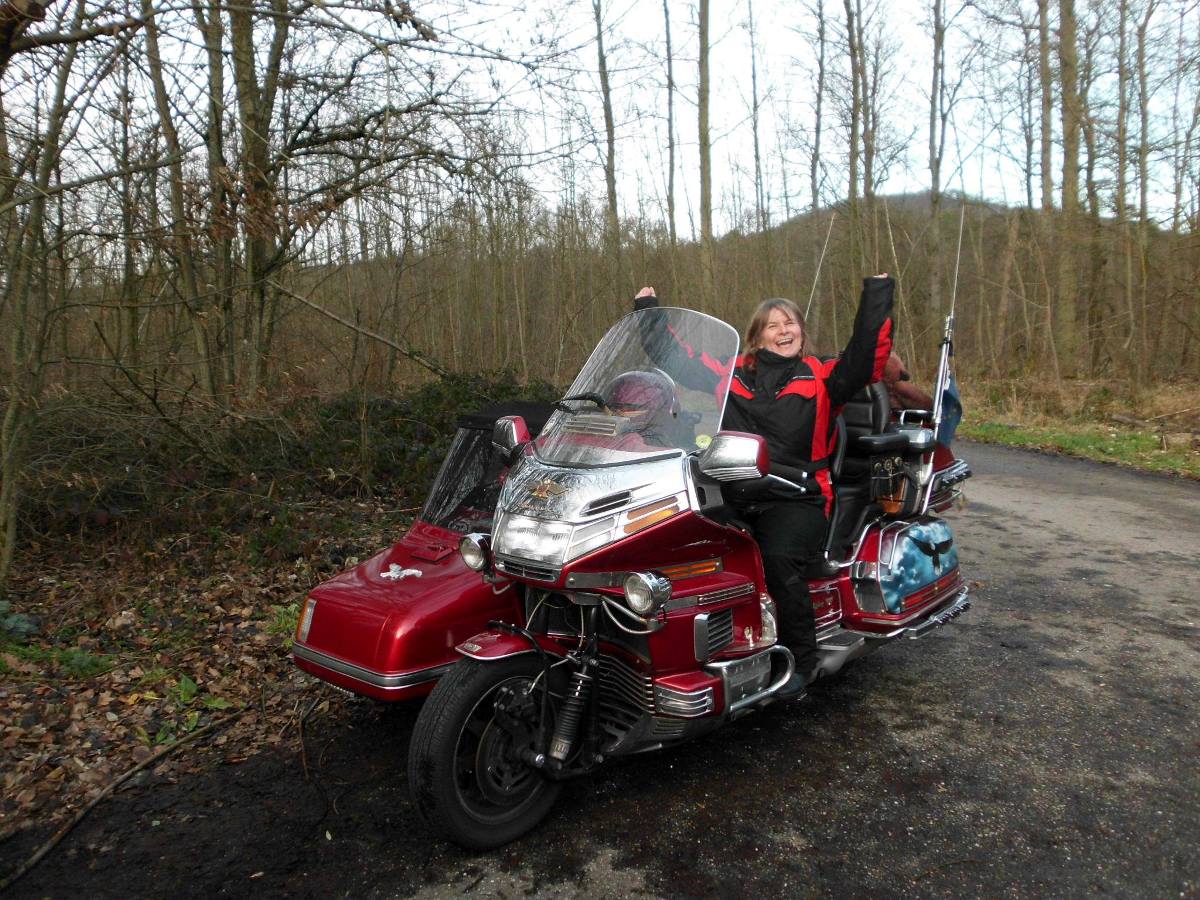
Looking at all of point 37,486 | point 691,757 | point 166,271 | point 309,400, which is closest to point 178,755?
point 691,757

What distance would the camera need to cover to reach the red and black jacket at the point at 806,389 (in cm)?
379

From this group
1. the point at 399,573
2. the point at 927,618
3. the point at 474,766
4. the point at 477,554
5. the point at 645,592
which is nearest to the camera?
the point at 645,592

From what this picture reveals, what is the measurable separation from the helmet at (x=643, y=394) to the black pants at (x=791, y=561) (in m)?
0.65

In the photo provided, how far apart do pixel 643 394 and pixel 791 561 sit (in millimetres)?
977

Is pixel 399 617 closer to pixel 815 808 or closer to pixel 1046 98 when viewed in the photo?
pixel 815 808

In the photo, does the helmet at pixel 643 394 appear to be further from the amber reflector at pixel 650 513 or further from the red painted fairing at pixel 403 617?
the red painted fairing at pixel 403 617

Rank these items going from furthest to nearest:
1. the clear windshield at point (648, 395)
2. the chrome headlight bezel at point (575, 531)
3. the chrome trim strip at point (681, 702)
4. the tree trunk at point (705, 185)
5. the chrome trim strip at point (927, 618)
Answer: the tree trunk at point (705, 185) → the chrome trim strip at point (927, 618) → the clear windshield at point (648, 395) → the chrome trim strip at point (681, 702) → the chrome headlight bezel at point (575, 531)

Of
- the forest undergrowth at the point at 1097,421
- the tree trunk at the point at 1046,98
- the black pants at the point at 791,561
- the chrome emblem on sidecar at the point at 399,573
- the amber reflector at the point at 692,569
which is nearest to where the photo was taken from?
the amber reflector at the point at 692,569

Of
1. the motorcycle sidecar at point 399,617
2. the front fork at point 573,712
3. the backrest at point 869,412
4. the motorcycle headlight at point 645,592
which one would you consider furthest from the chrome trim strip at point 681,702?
the backrest at point 869,412

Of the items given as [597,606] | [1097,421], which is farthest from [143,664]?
[1097,421]

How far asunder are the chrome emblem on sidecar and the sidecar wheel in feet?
3.46

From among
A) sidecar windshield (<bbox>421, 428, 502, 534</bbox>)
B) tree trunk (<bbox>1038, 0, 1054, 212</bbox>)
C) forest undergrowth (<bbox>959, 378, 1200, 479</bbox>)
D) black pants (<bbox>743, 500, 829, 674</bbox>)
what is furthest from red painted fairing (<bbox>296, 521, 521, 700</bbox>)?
tree trunk (<bbox>1038, 0, 1054, 212</bbox>)

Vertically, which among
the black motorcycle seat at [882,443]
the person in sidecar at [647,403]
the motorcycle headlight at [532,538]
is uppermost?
the person in sidecar at [647,403]

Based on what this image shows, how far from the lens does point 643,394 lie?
3680mm
